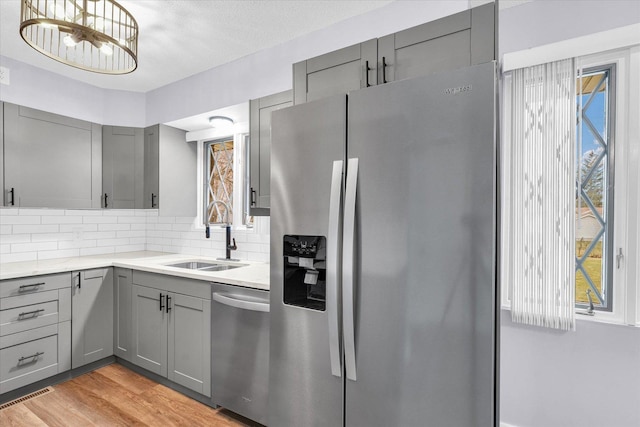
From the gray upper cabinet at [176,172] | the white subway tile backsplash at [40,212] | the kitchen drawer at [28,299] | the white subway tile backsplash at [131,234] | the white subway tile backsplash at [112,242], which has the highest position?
the gray upper cabinet at [176,172]

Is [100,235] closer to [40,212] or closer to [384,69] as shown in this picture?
[40,212]

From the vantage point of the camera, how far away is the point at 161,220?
358 cm

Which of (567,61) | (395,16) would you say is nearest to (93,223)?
(395,16)

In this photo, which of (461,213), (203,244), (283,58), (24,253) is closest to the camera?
(461,213)

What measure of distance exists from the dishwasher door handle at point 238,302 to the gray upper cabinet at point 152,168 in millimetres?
1446

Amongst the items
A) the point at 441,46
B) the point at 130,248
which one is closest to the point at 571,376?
the point at 441,46

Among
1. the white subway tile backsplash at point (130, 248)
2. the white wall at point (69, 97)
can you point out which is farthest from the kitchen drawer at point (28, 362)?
the white wall at point (69, 97)

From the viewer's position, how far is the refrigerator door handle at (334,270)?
1.36 metres

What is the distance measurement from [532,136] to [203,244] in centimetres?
283

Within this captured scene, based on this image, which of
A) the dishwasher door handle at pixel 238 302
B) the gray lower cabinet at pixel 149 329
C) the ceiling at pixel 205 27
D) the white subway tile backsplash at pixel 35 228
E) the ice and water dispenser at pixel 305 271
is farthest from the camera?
the white subway tile backsplash at pixel 35 228

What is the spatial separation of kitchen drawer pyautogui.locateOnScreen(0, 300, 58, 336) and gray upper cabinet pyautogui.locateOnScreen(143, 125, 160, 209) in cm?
109

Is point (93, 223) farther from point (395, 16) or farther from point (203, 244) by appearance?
point (395, 16)

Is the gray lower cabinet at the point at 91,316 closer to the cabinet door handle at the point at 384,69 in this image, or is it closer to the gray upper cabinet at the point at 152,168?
the gray upper cabinet at the point at 152,168

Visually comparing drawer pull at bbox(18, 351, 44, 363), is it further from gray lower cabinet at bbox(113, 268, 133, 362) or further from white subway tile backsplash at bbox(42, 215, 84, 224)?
white subway tile backsplash at bbox(42, 215, 84, 224)
